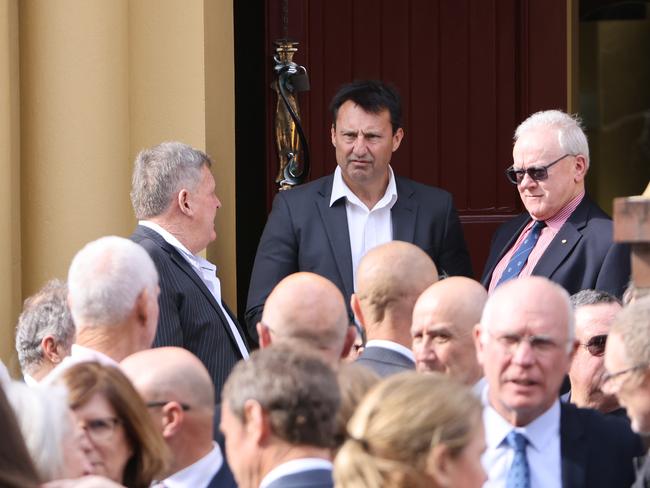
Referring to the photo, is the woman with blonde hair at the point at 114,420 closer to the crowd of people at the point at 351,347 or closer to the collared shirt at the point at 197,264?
the crowd of people at the point at 351,347

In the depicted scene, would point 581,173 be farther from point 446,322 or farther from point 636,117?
point 636,117

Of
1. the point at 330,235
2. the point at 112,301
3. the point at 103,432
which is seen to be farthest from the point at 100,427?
the point at 330,235

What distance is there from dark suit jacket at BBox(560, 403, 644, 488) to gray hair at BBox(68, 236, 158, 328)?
136cm

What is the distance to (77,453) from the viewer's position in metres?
3.71

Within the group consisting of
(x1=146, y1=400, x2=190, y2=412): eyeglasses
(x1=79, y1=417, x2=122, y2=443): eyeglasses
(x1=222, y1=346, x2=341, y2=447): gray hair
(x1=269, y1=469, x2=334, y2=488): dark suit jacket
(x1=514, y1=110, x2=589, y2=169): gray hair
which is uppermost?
(x1=514, y1=110, x2=589, y2=169): gray hair

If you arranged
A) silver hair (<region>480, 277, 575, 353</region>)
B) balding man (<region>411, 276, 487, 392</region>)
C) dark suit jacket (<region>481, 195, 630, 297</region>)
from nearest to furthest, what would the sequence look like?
silver hair (<region>480, 277, 575, 353</region>) < balding man (<region>411, 276, 487, 392</region>) < dark suit jacket (<region>481, 195, 630, 297</region>)

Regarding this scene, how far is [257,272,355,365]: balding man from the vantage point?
441cm

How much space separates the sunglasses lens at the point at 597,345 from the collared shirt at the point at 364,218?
5.37 feet

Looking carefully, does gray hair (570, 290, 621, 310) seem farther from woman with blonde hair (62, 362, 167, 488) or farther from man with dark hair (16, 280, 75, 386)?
woman with blonde hair (62, 362, 167, 488)

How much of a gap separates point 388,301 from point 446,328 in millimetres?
275

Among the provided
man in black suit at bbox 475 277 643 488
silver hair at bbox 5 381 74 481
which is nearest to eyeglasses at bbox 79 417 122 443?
silver hair at bbox 5 381 74 481

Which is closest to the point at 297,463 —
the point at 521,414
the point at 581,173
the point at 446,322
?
the point at 521,414

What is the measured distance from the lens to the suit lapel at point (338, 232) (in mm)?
6598

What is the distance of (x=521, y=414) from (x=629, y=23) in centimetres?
1129
